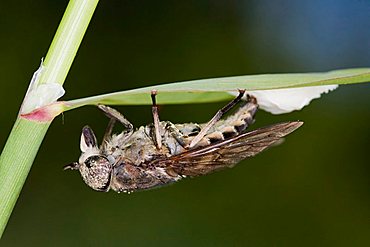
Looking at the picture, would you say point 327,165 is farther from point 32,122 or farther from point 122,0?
point 32,122

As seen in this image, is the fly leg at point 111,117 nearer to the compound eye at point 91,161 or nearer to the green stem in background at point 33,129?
the compound eye at point 91,161

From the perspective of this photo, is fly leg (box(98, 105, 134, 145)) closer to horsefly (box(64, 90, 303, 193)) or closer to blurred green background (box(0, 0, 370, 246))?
horsefly (box(64, 90, 303, 193))

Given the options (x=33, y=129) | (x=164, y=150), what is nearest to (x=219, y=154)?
(x=164, y=150)

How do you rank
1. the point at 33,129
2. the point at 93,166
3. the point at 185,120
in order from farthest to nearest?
the point at 185,120 < the point at 93,166 < the point at 33,129

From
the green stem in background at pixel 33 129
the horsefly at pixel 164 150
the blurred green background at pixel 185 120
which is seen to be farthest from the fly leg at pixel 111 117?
the blurred green background at pixel 185 120

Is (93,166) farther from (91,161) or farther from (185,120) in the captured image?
(185,120)
